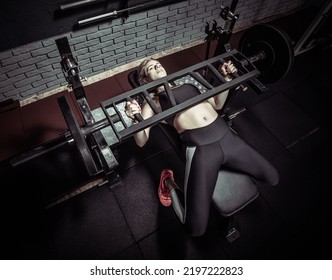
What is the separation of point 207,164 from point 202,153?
103 mm

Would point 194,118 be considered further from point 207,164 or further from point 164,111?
point 164,111

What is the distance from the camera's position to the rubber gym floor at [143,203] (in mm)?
2387

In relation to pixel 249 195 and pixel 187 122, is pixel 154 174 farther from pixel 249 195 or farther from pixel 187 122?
pixel 249 195

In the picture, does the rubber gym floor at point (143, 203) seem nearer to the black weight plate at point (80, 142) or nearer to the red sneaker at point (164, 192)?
the red sneaker at point (164, 192)

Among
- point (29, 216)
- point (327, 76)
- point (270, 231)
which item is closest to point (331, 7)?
point (327, 76)

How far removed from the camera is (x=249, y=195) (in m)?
2.09

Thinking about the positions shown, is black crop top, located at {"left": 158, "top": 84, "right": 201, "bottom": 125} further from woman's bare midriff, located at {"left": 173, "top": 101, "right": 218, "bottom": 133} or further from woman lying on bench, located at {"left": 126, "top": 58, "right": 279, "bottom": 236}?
woman's bare midriff, located at {"left": 173, "top": 101, "right": 218, "bottom": 133}

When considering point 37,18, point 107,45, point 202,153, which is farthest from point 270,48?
point 37,18

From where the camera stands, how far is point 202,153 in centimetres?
203

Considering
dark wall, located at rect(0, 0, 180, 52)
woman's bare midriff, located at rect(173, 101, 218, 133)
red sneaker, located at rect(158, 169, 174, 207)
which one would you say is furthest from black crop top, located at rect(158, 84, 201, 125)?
dark wall, located at rect(0, 0, 180, 52)

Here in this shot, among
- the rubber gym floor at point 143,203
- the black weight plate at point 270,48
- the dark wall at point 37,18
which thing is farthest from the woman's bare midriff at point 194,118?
the dark wall at point 37,18

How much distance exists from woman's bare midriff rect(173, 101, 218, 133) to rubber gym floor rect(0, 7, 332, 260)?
63 cm

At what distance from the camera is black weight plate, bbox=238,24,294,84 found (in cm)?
225

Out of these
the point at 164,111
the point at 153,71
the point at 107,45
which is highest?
the point at 107,45
